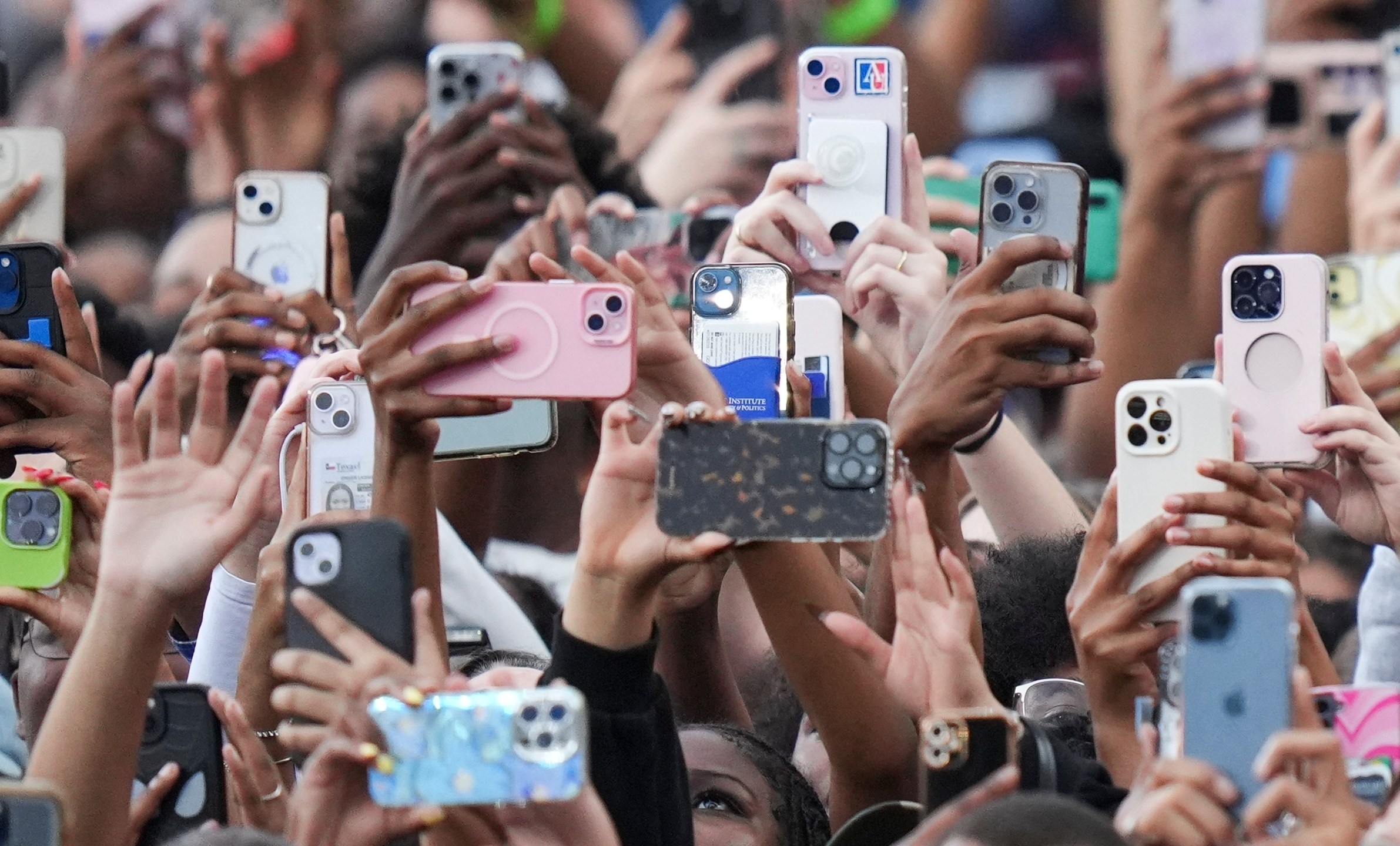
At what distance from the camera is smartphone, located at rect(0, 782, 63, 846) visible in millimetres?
1804

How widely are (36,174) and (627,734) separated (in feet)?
6.05

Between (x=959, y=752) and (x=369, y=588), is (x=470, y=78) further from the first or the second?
(x=959, y=752)

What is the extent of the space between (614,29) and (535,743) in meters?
3.89

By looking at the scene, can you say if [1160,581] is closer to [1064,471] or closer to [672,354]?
[672,354]

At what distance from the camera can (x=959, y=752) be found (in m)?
1.94

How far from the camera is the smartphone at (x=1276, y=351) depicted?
242 cm

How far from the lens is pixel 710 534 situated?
2.00 m

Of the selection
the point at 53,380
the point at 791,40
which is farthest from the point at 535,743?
the point at 791,40

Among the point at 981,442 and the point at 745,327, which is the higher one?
the point at 745,327

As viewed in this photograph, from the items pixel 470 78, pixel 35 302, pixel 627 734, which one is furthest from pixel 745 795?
pixel 470 78

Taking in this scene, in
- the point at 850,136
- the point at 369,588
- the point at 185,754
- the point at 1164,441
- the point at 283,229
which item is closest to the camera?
the point at 369,588

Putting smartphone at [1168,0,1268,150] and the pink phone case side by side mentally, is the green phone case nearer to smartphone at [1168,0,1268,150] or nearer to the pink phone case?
the pink phone case

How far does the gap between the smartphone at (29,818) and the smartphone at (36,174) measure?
1.70 meters

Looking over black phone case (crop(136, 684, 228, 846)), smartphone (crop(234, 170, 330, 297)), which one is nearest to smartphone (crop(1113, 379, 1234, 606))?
black phone case (crop(136, 684, 228, 846))
